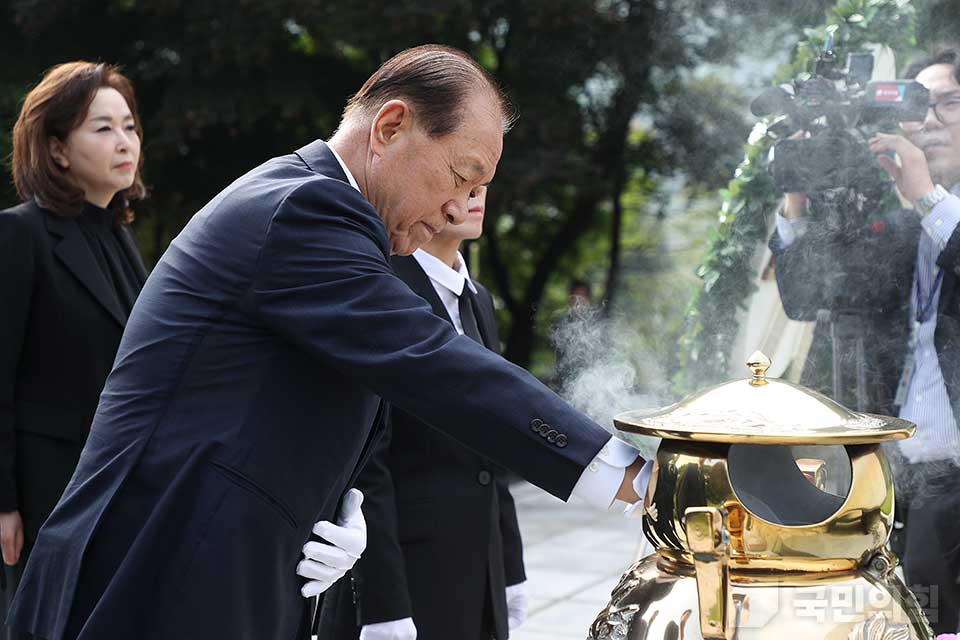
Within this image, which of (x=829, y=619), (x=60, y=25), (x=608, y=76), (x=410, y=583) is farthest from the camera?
(x=608, y=76)

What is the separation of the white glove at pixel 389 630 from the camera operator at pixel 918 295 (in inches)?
51.2

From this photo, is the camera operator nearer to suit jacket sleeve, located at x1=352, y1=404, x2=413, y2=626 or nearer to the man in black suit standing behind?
the man in black suit standing behind

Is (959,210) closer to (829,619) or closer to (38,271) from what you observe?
(829,619)

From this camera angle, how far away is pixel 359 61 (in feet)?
39.4

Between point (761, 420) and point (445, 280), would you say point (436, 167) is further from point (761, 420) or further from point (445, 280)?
point (445, 280)

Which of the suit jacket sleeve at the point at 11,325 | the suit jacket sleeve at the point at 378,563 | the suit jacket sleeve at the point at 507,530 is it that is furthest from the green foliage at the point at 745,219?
the suit jacket sleeve at the point at 11,325

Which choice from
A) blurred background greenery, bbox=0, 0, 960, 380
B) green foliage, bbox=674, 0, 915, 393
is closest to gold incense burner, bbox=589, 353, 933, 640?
green foliage, bbox=674, 0, 915, 393

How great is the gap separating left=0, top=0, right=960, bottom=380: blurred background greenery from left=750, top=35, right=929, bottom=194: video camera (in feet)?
20.9

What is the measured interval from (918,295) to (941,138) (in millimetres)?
435

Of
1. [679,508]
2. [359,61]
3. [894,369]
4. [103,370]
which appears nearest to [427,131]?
[679,508]

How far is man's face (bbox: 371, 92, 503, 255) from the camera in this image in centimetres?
186

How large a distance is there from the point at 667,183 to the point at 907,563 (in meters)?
11.9

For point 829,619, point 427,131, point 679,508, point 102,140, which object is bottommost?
point 829,619

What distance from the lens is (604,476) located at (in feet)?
5.50
